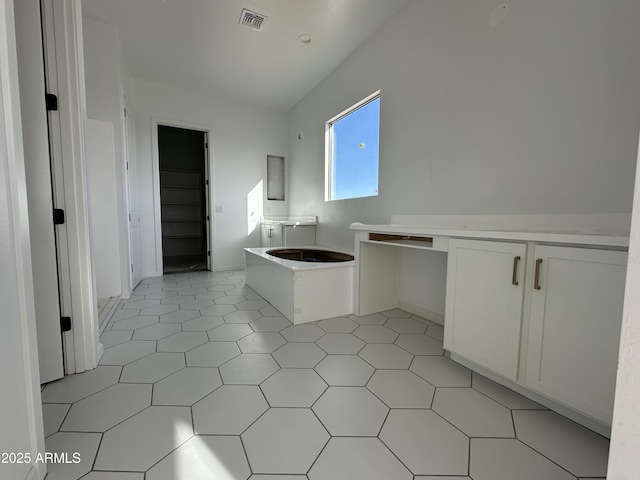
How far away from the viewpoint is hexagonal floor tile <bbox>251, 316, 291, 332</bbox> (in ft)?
7.07

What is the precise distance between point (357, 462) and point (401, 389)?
52 centimetres

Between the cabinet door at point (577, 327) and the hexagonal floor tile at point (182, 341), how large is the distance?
1926 millimetres

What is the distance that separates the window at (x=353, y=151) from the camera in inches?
117

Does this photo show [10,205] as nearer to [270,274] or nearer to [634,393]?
[634,393]

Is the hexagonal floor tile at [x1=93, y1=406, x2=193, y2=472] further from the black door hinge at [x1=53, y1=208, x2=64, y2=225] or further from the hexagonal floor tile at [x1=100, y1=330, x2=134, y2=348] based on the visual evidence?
the black door hinge at [x1=53, y1=208, x2=64, y2=225]

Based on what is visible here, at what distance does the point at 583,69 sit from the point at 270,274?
8.49ft

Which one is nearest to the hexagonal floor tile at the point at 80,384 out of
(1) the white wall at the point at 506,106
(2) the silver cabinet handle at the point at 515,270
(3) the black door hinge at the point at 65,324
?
(3) the black door hinge at the point at 65,324

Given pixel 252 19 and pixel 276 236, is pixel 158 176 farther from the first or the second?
pixel 252 19

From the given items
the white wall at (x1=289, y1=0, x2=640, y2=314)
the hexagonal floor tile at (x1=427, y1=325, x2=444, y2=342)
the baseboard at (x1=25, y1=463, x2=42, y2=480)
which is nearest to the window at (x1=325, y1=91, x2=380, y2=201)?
the white wall at (x1=289, y1=0, x2=640, y2=314)

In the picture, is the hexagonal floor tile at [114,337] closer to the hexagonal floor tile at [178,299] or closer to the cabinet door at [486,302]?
the hexagonal floor tile at [178,299]

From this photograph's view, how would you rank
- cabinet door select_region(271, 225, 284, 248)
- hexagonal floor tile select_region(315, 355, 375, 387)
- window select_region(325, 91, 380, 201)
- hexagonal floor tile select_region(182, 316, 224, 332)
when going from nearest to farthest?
hexagonal floor tile select_region(315, 355, 375, 387), hexagonal floor tile select_region(182, 316, 224, 332), window select_region(325, 91, 380, 201), cabinet door select_region(271, 225, 284, 248)

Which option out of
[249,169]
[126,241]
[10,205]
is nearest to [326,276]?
[10,205]

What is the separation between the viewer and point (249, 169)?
15.3 ft

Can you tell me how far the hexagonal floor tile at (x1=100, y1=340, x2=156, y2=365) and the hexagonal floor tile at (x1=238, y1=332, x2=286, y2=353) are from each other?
1.92 feet
